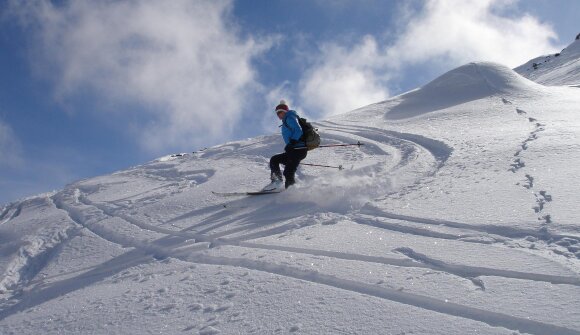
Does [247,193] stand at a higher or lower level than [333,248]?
higher

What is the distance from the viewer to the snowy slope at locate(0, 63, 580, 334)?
3842mm

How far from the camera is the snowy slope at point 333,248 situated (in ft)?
12.6

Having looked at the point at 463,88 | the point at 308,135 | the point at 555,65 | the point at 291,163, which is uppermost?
the point at 555,65

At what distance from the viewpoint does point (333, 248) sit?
5.35 m

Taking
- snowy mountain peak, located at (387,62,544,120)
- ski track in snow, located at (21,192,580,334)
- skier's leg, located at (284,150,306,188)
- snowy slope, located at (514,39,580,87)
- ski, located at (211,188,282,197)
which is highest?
snowy slope, located at (514,39,580,87)

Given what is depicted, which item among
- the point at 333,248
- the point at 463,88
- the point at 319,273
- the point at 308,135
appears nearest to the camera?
the point at 319,273

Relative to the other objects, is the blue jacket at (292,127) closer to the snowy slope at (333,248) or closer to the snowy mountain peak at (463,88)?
the snowy slope at (333,248)

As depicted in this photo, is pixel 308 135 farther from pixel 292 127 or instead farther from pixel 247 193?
pixel 247 193

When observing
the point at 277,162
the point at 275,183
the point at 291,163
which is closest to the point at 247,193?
the point at 275,183

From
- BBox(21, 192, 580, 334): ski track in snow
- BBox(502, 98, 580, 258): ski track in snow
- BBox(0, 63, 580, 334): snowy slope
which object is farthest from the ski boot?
BBox(502, 98, 580, 258): ski track in snow

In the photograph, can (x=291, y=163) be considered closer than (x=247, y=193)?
No

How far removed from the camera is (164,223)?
784 cm

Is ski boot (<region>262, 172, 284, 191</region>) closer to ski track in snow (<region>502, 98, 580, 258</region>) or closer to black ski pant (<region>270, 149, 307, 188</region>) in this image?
black ski pant (<region>270, 149, 307, 188</region>)

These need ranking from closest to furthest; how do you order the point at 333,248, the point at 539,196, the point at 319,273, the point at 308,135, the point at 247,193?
the point at 319,273 → the point at 333,248 → the point at 539,196 → the point at 247,193 → the point at 308,135
